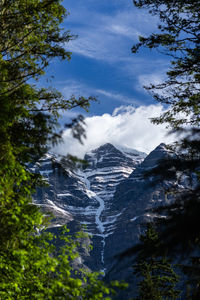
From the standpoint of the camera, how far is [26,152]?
276 inches

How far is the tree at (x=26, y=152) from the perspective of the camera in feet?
20.3

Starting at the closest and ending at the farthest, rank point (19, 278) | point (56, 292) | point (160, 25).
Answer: point (56, 292)
point (19, 278)
point (160, 25)

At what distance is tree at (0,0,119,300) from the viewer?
6.20 metres

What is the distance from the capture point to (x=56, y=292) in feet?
19.3

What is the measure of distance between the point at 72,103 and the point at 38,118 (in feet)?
5.02

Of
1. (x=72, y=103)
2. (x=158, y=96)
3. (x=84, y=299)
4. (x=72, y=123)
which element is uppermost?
(x=158, y=96)

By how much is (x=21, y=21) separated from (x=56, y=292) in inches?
293

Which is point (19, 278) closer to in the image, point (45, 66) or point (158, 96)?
point (45, 66)

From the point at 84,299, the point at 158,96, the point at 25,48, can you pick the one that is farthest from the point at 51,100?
the point at 84,299

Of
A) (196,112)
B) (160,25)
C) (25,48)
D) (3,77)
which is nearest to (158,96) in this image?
(196,112)

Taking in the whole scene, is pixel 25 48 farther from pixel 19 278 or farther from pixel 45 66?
pixel 19 278

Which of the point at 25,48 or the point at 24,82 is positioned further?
the point at 25,48

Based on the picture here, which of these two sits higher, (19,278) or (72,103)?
(72,103)

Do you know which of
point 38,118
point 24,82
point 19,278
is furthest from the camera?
point 24,82
